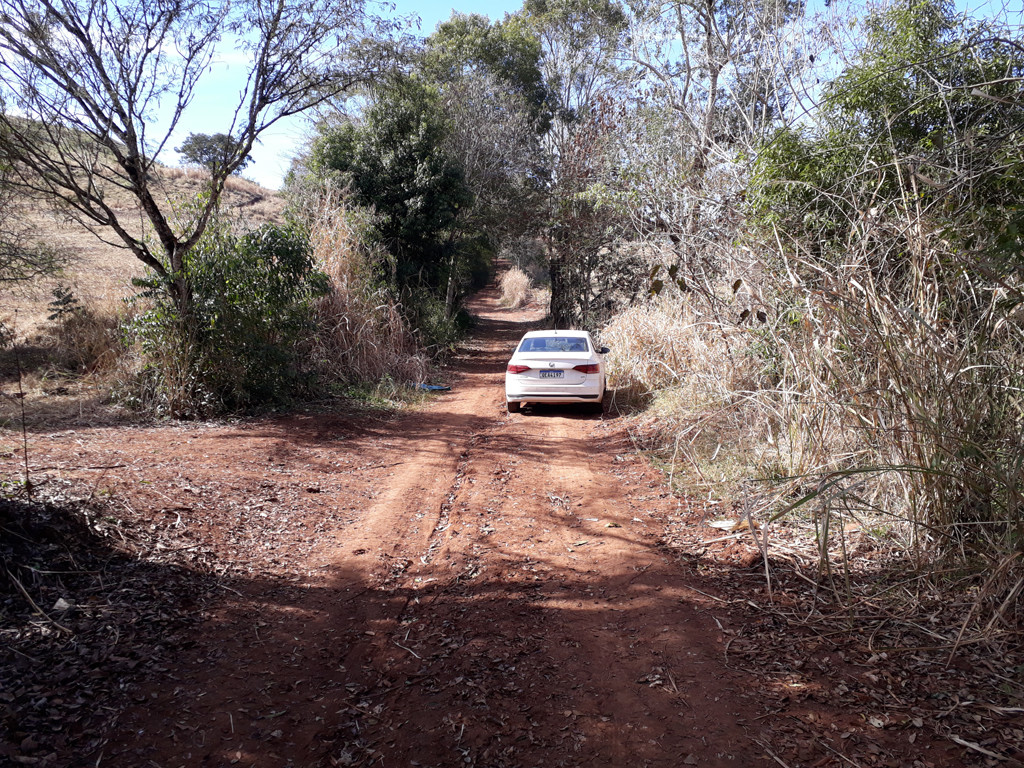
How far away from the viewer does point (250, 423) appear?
918cm

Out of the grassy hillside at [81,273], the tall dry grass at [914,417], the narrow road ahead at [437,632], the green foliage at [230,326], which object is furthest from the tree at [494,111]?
the tall dry grass at [914,417]

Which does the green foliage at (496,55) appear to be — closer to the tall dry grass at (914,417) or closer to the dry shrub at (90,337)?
the dry shrub at (90,337)

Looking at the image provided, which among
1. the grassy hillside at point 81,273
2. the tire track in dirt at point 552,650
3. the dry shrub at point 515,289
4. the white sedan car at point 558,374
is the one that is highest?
the dry shrub at point 515,289

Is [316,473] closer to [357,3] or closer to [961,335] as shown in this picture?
[961,335]

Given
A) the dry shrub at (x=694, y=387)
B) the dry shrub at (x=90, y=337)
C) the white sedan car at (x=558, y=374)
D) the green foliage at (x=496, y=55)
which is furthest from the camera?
the green foliage at (x=496, y=55)

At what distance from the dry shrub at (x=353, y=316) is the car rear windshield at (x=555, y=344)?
3.26 metres

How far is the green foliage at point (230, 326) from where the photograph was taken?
916cm

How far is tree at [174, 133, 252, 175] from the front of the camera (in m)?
9.77

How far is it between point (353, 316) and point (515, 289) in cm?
2935

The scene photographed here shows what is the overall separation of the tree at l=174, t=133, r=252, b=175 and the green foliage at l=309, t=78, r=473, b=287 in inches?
222

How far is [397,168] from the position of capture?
16.7 metres

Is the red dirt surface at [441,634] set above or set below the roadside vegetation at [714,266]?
below

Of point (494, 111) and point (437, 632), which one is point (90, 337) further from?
point (494, 111)

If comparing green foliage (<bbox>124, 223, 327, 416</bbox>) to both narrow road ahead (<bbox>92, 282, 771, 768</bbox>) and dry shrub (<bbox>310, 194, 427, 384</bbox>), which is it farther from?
narrow road ahead (<bbox>92, 282, 771, 768</bbox>)
